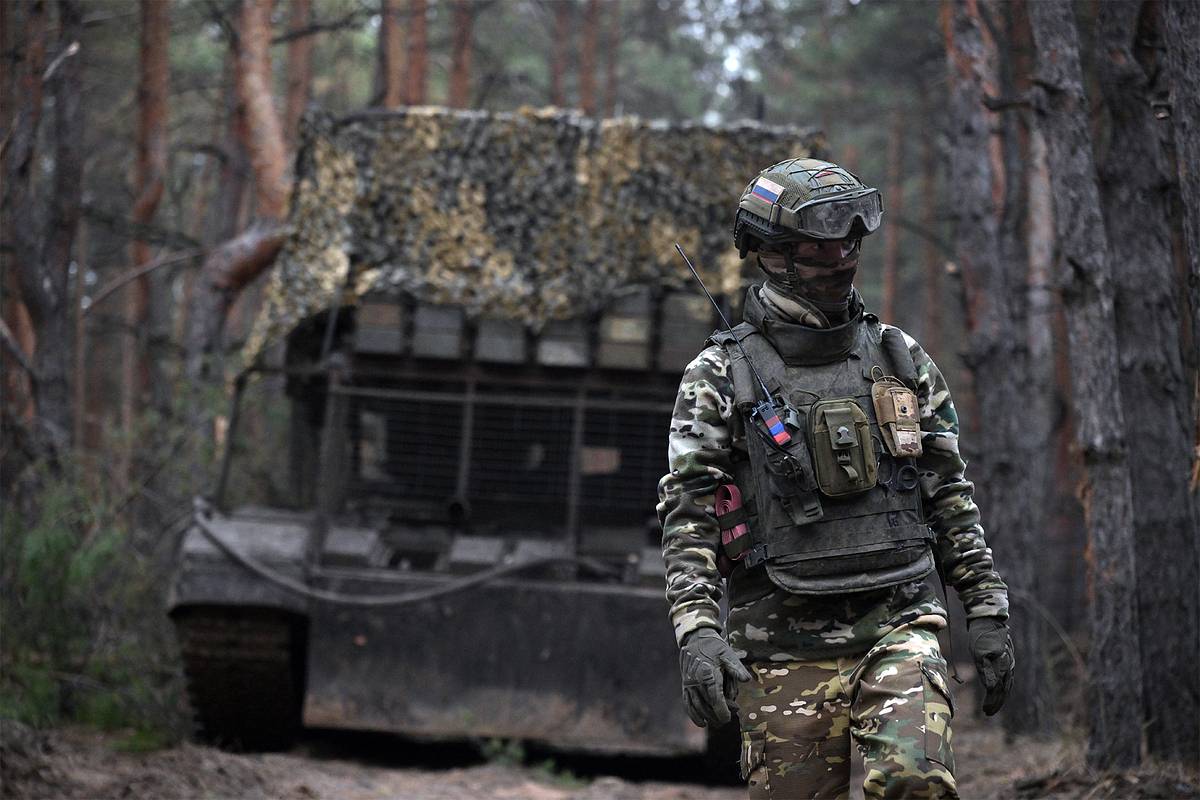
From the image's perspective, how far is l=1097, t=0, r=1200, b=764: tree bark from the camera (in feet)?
20.1

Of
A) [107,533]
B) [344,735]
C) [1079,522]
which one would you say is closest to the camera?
[107,533]

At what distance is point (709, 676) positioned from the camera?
11.0 feet

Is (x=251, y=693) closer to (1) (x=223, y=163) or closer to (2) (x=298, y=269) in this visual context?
(2) (x=298, y=269)

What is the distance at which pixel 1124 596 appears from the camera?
232 inches

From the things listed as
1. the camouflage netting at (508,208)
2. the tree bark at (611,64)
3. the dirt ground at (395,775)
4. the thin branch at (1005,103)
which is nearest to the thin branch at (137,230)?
the camouflage netting at (508,208)

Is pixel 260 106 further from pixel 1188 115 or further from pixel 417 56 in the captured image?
pixel 1188 115

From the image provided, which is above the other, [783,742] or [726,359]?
[726,359]

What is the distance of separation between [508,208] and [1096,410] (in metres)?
3.93

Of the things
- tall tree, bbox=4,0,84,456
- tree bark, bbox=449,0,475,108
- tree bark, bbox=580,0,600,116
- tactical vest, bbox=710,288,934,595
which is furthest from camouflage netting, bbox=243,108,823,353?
tree bark, bbox=580,0,600,116

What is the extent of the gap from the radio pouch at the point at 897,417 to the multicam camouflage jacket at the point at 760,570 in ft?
0.44

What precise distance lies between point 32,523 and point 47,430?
1.22 m

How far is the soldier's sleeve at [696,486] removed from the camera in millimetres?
3629

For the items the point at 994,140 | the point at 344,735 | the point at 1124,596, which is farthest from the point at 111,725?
the point at 994,140

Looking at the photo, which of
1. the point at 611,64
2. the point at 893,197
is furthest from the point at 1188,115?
the point at 893,197
